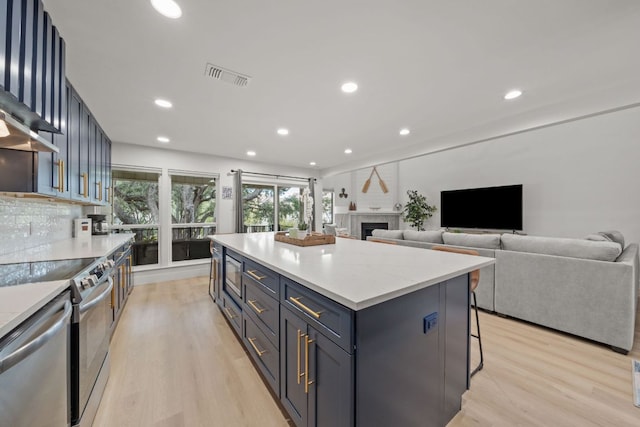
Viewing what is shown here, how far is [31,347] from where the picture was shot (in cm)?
77

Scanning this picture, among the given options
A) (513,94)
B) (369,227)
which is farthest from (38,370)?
(369,227)

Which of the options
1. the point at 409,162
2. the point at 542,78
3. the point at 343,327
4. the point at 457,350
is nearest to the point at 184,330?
the point at 343,327

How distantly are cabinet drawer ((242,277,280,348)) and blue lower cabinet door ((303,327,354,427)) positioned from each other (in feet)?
1.09

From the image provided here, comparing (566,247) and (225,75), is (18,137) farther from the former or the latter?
(566,247)

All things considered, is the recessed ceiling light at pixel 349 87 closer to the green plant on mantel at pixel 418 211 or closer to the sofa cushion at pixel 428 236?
the sofa cushion at pixel 428 236

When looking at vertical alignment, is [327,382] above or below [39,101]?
below

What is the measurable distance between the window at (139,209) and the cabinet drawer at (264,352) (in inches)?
129

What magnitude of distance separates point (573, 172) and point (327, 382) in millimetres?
5600

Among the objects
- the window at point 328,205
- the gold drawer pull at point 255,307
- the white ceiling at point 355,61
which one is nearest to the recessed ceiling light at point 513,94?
the white ceiling at point 355,61

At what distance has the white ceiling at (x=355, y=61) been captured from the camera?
1435 mm

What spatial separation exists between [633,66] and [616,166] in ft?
9.22

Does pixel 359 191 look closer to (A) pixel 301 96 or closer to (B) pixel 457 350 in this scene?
(A) pixel 301 96

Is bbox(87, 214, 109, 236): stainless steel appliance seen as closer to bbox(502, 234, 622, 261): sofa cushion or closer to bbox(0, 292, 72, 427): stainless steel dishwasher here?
bbox(0, 292, 72, 427): stainless steel dishwasher

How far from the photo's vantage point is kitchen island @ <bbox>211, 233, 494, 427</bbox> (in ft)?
2.92
